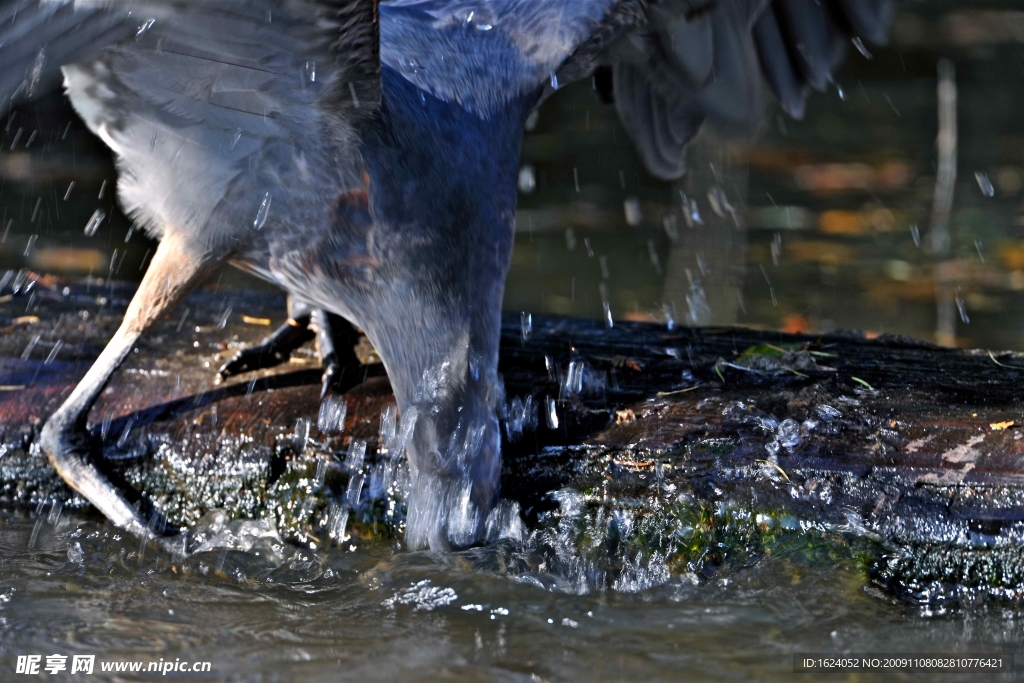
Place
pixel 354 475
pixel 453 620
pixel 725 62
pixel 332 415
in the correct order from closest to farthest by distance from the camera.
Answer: pixel 453 620 < pixel 354 475 < pixel 332 415 < pixel 725 62

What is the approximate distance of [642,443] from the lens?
2883 mm

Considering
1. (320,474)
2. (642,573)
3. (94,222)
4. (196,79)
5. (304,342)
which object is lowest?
(642,573)

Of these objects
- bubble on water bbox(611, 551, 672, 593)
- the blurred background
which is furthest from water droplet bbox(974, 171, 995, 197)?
bubble on water bbox(611, 551, 672, 593)

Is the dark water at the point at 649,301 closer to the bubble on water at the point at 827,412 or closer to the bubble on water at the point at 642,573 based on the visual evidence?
→ the bubble on water at the point at 642,573

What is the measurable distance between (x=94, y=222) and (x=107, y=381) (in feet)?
14.3

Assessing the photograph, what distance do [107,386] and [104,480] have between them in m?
0.32

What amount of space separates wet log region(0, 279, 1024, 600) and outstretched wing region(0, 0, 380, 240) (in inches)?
24.4

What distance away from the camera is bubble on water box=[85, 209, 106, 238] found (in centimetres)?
705

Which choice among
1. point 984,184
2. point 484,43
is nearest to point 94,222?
point 484,43

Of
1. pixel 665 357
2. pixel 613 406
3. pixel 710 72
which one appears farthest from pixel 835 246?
pixel 613 406

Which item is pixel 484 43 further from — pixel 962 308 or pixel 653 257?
pixel 962 308

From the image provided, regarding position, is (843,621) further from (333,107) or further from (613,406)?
(333,107)

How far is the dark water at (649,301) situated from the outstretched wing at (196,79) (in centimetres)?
102

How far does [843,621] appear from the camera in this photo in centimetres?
242
